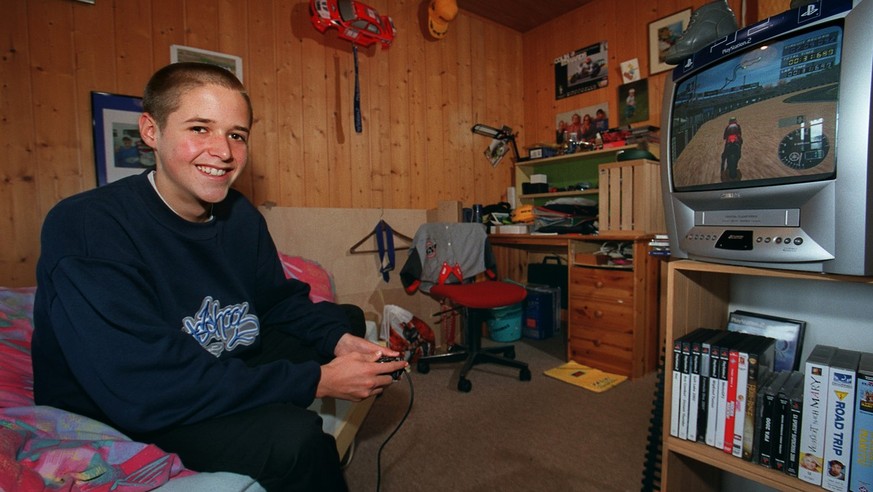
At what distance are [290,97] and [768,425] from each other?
8.51 ft

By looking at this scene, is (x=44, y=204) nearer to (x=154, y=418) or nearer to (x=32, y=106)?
(x=32, y=106)

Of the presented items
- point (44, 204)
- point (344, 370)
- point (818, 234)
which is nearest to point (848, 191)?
point (818, 234)

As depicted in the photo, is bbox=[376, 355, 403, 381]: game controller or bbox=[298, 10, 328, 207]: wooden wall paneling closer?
bbox=[376, 355, 403, 381]: game controller

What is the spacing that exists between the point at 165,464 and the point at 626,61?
3.54m

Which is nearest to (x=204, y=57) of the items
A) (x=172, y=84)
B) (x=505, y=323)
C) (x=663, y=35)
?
(x=172, y=84)

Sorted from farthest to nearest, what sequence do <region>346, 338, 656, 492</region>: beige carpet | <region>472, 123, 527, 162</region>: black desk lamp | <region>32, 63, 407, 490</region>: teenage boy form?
<region>472, 123, 527, 162</region>: black desk lamp → <region>346, 338, 656, 492</region>: beige carpet → <region>32, 63, 407, 490</region>: teenage boy

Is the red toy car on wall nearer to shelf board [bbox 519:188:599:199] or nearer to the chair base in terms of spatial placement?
shelf board [bbox 519:188:599:199]

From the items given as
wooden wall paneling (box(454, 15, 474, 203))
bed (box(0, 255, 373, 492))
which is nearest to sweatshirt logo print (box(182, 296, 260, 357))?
bed (box(0, 255, 373, 492))

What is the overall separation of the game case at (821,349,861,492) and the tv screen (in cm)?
41

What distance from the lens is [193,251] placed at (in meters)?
0.97

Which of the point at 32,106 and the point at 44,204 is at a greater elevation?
the point at 32,106

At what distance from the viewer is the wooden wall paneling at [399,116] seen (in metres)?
2.95

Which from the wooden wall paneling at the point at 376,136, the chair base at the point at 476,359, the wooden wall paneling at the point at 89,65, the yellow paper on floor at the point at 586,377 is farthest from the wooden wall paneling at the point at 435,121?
the wooden wall paneling at the point at 89,65

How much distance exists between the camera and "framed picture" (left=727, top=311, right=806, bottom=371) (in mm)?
1082
